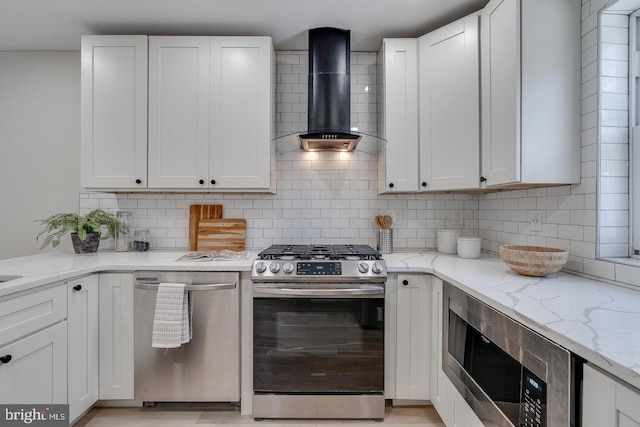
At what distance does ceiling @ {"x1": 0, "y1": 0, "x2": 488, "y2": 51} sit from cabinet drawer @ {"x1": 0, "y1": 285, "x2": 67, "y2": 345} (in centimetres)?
180

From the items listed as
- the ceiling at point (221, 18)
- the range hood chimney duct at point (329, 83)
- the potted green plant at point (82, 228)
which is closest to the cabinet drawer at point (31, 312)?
the potted green plant at point (82, 228)

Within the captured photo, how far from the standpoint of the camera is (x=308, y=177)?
2.61m

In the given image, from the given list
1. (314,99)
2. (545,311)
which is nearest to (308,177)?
(314,99)

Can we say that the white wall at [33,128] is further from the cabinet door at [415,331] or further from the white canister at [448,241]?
the white canister at [448,241]

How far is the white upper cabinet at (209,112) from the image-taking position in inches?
88.4

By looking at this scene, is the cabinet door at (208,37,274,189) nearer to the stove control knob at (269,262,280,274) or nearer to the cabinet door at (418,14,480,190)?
the stove control knob at (269,262,280,274)

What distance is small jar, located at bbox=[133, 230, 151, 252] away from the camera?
2.47 m

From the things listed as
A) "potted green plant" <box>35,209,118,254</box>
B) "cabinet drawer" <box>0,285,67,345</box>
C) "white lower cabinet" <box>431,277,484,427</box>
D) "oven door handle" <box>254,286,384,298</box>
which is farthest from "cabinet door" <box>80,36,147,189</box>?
"white lower cabinet" <box>431,277,484,427</box>

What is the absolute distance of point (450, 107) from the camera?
212 cm

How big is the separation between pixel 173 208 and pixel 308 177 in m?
1.14

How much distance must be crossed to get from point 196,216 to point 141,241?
456 mm

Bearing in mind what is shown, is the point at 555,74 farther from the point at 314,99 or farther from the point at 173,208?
the point at 173,208

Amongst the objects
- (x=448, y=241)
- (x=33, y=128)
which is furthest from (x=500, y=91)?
(x=33, y=128)

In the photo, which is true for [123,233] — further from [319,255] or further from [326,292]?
[326,292]
